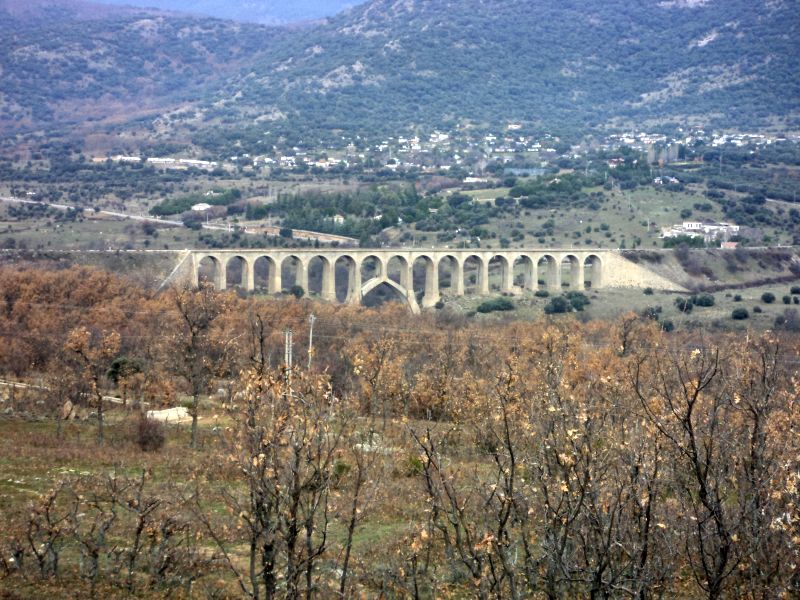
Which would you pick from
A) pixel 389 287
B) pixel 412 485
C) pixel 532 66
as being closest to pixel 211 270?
pixel 389 287

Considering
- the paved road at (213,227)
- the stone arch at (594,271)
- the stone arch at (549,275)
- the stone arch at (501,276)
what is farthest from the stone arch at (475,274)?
the paved road at (213,227)

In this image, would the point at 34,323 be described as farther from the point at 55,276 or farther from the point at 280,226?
the point at 280,226

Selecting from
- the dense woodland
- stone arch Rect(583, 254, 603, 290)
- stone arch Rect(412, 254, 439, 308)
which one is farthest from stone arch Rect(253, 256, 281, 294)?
the dense woodland

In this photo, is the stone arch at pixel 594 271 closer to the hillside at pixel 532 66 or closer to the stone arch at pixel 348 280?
the stone arch at pixel 348 280

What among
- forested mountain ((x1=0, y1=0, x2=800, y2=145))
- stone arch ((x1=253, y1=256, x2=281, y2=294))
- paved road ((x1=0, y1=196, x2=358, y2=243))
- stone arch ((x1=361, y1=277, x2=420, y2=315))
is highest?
forested mountain ((x1=0, y1=0, x2=800, y2=145))

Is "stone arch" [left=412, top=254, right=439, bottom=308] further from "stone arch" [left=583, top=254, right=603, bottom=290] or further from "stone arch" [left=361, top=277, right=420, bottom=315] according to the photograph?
"stone arch" [left=583, top=254, right=603, bottom=290]

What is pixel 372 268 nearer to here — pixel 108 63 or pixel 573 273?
pixel 573 273
